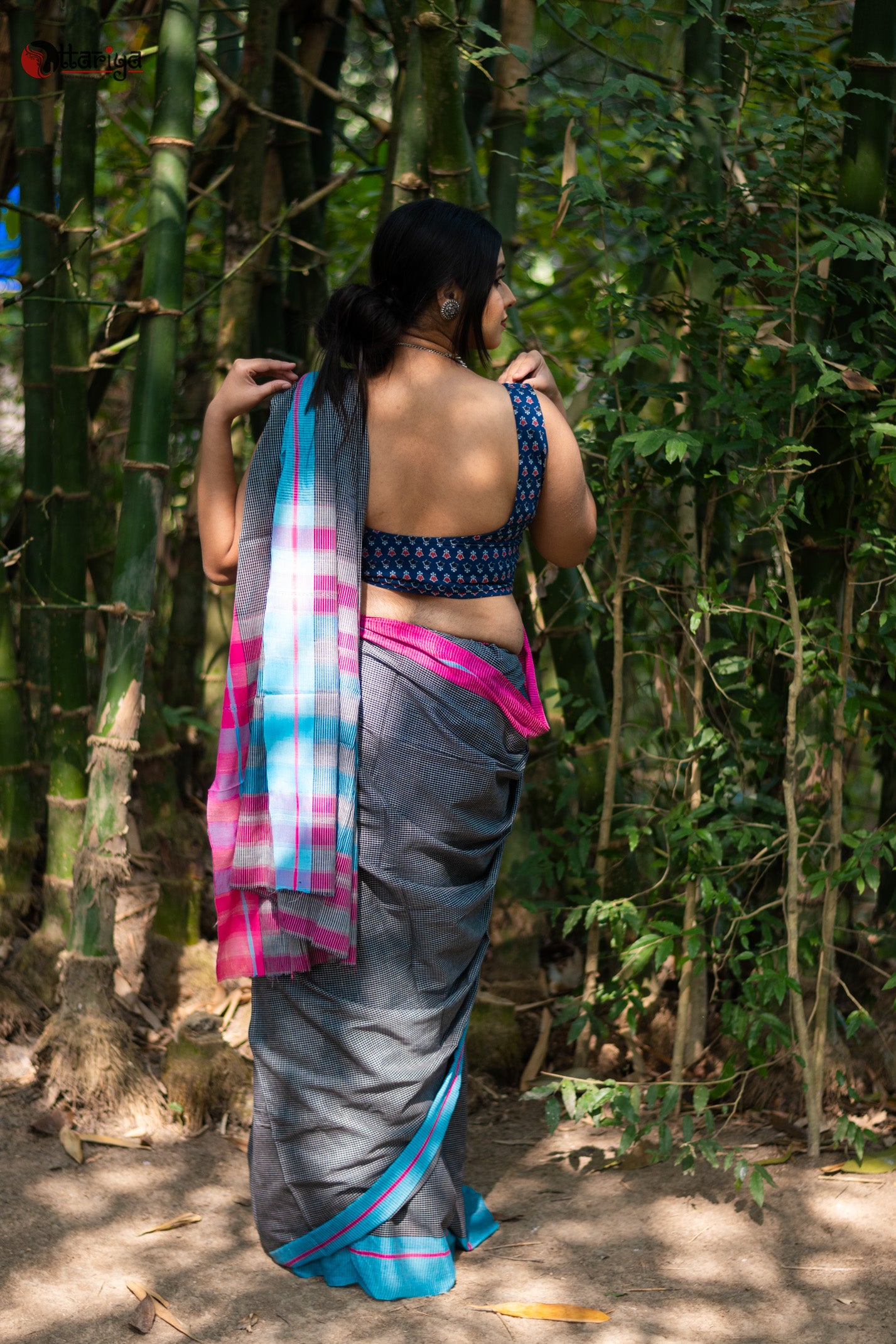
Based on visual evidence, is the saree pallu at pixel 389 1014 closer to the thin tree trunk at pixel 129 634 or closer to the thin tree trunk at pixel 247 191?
the thin tree trunk at pixel 129 634

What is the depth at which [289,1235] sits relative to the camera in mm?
1990

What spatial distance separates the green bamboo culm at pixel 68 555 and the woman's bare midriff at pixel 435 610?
1.01m

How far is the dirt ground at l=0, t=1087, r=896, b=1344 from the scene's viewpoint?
180 cm

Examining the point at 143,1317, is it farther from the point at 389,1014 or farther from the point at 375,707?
the point at 375,707

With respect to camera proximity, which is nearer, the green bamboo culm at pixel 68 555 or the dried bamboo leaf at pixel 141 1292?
the dried bamboo leaf at pixel 141 1292

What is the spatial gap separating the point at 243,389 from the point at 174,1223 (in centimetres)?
141

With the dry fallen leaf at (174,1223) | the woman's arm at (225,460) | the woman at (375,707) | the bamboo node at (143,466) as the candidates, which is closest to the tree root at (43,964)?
the dry fallen leaf at (174,1223)

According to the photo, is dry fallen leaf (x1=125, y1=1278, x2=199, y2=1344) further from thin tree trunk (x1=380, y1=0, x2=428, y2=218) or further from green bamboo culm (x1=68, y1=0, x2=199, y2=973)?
thin tree trunk (x1=380, y1=0, x2=428, y2=218)

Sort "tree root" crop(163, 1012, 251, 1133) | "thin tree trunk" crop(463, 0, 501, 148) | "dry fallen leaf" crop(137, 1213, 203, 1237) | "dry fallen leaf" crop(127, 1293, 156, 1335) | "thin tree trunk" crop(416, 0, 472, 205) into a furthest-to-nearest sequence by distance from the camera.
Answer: "thin tree trunk" crop(463, 0, 501, 148) → "tree root" crop(163, 1012, 251, 1133) → "thin tree trunk" crop(416, 0, 472, 205) → "dry fallen leaf" crop(137, 1213, 203, 1237) → "dry fallen leaf" crop(127, 1293, 156, 1335)

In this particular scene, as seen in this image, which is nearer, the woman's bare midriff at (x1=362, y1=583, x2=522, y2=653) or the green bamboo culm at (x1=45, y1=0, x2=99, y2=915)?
the woman's bare midriff at (x1=362, y1=583, x2=522, y2=653)

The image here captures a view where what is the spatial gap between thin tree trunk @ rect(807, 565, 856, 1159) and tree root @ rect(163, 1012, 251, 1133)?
1.11m

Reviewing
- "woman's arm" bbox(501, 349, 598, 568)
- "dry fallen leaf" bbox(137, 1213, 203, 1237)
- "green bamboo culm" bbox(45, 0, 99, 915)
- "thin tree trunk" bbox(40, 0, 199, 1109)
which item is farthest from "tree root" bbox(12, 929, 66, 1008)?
"woman's arm" bbox(501, 349, 598, 568)

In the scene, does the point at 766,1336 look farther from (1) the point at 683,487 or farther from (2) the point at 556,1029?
(1) the point at 683,487

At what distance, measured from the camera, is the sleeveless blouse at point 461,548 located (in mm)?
1878
